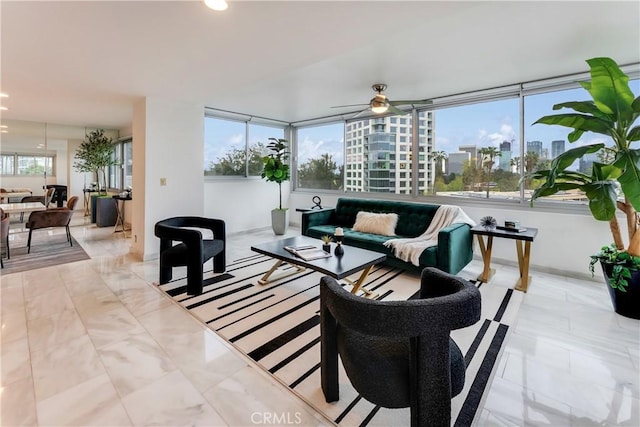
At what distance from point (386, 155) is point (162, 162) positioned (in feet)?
12.4

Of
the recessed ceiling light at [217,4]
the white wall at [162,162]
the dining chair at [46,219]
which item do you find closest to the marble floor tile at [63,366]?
the white wall at [162,162]

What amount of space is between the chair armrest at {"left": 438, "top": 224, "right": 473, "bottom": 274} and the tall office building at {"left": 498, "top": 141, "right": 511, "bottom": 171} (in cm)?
132

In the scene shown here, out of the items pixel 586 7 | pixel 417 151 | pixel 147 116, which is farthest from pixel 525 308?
pixel 147 116

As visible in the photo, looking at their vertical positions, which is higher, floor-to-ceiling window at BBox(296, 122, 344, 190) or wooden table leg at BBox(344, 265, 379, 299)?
floor-to-ceiling window at BBox(296, 122, 344, 190)

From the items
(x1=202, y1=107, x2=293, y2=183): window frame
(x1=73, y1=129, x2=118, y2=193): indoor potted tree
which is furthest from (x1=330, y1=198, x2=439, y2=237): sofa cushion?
(x1=73, y1=129, x2=118, y2=193): indoor potted tree

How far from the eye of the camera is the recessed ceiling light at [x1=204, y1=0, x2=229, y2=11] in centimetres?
195

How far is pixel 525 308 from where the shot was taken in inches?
114

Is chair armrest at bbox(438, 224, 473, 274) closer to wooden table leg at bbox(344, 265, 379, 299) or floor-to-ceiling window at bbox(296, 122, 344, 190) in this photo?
wooden table leg at bbox(344, 265, 379, 299)

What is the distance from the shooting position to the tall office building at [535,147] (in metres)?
4.05

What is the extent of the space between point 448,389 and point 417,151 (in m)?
4.50

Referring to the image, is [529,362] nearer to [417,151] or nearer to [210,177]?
[417,151]

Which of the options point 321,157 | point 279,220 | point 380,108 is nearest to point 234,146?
point 279,220

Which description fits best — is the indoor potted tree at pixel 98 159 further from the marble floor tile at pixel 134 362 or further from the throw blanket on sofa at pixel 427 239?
the throw blanket on sofa at pixel 427 239

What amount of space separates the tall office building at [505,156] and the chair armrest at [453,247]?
132 cm
